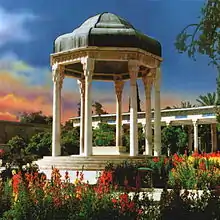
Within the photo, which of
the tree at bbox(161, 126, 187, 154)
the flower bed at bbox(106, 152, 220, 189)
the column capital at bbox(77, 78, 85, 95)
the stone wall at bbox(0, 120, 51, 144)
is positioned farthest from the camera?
the stone wall at bbox(0, 120, 51, 144)

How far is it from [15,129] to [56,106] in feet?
80.9

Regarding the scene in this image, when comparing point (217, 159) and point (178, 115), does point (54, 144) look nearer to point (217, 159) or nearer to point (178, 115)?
point (217, 159)

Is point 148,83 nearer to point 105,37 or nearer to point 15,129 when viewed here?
point 105,37

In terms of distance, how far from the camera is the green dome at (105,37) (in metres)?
18.5

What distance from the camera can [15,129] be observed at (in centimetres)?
4344

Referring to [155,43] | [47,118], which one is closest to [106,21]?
[155,43]

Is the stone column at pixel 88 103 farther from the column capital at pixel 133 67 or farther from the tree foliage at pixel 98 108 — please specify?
the tree foliage at pixel 98 108

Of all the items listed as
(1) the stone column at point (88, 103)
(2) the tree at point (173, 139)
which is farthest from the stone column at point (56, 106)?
(2) the tree at point (173, 139)

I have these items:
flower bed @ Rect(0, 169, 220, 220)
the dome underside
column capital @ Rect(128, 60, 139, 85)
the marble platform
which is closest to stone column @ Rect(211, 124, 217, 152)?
the dome underside

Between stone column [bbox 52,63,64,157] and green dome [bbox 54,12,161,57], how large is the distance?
93 cm

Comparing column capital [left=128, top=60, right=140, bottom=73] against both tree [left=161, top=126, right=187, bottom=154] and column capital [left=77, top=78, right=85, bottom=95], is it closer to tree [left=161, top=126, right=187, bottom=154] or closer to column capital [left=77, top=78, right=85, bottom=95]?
column capital [left=77, top=78, right=85, bottom=95]

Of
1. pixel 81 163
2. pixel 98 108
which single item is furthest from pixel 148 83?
pixel 98 108

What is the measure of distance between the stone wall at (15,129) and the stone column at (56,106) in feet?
73.2

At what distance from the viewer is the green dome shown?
60.5ft
